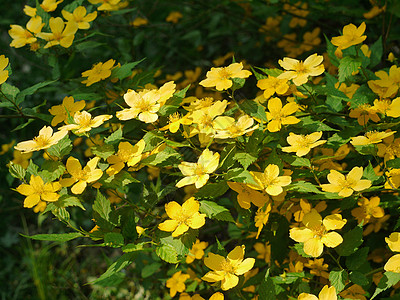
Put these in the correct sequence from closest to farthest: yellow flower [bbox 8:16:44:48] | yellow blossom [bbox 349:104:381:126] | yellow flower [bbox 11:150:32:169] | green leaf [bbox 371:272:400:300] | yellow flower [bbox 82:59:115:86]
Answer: green leaf [bbox 371:272:400:300] < yellow blossom [bbox 349:104:381:126] < yellow flower [bbox 82:59:115:86] < yellow flower [bbox 8:16:44:48] < yellow flower [bbox 11:150:32:169]

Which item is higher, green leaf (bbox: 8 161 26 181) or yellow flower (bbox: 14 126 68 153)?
yellow flower (bbox: 14 126 68 153)

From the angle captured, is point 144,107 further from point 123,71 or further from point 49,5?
point 49,5

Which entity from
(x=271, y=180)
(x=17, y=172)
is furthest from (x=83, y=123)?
(x=271, y=180)

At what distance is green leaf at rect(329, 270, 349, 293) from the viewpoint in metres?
1.06

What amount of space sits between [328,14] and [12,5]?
2.25 metres

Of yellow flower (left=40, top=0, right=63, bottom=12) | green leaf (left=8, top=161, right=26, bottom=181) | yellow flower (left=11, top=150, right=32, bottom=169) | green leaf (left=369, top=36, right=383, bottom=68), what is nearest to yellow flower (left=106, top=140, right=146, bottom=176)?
green leaf (left=8, top=161, right=26, bottom=181)

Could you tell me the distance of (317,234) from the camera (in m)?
1.06

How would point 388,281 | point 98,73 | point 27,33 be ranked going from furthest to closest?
1. point 27,33
2. point 98,73
3. point 388,281

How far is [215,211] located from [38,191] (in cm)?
45

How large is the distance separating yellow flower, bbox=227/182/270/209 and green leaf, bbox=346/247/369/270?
28cm

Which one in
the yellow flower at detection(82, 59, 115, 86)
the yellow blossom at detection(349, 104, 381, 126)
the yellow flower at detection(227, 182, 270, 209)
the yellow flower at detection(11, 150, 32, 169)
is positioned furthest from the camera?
the yellow flower at detection(11, 150, 32, 169)

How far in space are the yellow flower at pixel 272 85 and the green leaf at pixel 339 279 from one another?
51 cm

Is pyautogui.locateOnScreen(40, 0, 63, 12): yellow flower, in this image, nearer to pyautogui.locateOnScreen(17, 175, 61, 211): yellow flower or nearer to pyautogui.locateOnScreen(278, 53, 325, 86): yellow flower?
Answer: pyautogui.locateOnScreen(17, 175, 61, 211): yellow flower

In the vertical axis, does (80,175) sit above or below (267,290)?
above
